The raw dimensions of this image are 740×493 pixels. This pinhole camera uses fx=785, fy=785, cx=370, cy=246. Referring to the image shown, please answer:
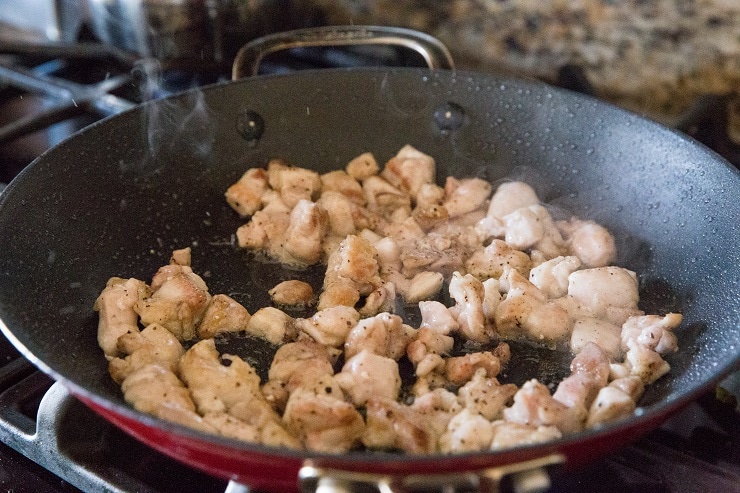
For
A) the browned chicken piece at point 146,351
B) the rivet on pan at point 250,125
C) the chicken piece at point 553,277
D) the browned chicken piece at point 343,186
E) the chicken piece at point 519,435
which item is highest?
the rivet on pan at point 250,125

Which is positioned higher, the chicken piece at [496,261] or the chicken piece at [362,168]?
the chicken piece at [362,168]

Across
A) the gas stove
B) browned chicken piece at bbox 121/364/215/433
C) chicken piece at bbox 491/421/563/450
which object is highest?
chicken piece at bbox 491/421/563/450

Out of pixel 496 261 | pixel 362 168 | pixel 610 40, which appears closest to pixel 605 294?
pixel 496 261

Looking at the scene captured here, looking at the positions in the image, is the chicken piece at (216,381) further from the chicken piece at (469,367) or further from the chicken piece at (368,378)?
the chicken piece at (469,367)

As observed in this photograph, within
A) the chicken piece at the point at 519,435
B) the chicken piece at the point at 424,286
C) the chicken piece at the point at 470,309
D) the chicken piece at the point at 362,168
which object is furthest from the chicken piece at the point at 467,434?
the chicken piece at the point at 362,168

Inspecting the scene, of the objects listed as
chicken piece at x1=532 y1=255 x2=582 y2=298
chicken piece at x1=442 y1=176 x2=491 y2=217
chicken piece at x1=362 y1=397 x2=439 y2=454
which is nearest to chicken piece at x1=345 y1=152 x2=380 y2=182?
chicken piece at x1=442 y1=176 x2=491 y2=217

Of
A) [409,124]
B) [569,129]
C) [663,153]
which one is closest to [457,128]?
[409,124]

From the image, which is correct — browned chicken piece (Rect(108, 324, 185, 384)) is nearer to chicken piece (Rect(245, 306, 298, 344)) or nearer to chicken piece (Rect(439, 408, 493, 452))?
chicken piece (Rect(245, 306, 298, 344))
